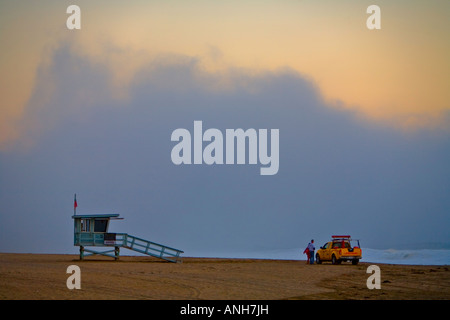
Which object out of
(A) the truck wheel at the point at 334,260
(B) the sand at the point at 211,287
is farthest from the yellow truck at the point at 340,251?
(B) the sand at the point at 211,287

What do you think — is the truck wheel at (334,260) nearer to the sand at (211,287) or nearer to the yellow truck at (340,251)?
the yellow truck at (340,251)

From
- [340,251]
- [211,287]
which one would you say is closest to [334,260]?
[340,251]

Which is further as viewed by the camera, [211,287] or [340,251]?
[340,251]

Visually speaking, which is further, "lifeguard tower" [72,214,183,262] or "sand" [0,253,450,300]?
"lifeguard tower" [72,214,183,262]

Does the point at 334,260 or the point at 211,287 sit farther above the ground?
the point at 211,287

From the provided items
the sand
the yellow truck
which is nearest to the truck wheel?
the yellow truck

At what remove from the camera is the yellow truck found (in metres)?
42.7

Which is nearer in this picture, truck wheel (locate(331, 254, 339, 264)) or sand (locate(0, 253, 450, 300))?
sand (locate(0, 253, 450, 300))

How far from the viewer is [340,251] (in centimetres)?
4291

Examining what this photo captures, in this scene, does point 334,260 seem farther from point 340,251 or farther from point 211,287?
point 211,287

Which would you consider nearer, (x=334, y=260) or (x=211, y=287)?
(x=211, y=287)

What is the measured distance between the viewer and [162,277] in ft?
89.8

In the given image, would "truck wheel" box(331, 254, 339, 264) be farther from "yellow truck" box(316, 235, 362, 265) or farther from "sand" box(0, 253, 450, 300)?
"sand" box(0, 253, 450, 300)
